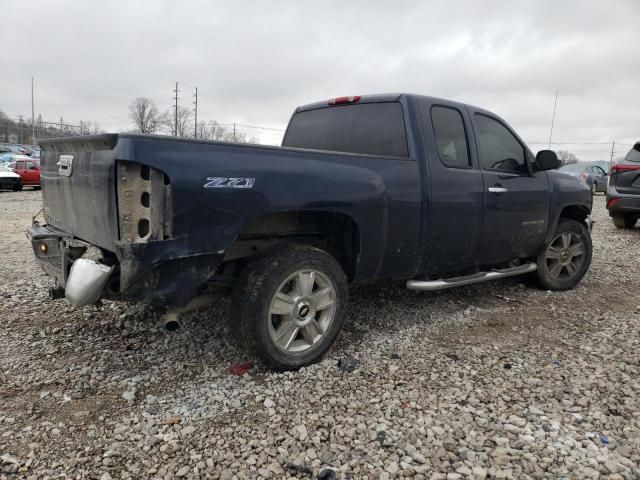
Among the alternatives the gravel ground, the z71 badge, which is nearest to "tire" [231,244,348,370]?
the gravel ground

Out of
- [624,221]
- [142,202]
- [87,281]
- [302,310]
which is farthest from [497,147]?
[624,221]

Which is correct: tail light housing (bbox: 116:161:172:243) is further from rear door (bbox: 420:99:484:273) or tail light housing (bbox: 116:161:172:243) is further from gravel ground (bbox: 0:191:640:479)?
rear door (bbox: 420:99:484:273)

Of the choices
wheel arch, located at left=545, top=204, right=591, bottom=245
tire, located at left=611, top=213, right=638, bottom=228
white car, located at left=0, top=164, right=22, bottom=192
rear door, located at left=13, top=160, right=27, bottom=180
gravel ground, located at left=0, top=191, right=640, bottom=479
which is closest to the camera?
gravel ground, located at left=0, top=191, right=640, bottom=479

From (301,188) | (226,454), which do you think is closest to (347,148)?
(301,188)

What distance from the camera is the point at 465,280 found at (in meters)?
4.10

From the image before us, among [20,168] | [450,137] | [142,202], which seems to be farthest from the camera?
[20,168]

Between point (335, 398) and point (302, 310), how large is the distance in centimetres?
61

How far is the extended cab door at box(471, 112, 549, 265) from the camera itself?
13.9ft

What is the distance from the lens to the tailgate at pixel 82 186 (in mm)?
2514

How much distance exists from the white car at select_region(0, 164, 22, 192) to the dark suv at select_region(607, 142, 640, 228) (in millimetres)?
20443

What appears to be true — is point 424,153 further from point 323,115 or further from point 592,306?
point 592,306

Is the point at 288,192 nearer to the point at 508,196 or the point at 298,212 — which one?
the point at 298,212

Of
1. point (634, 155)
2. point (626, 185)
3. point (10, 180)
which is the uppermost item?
point (634, 155)

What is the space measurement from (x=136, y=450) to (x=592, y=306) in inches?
175
